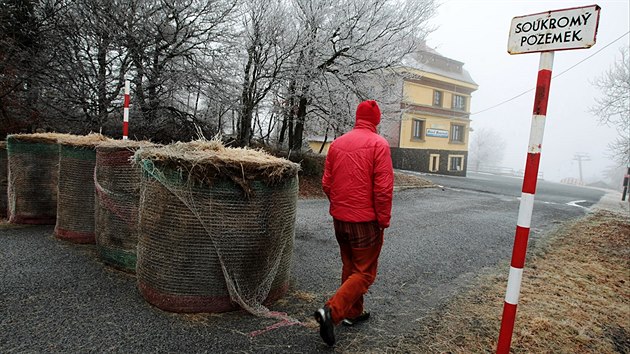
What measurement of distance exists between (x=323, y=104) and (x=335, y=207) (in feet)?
A: 40.7

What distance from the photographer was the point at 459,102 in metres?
38.1

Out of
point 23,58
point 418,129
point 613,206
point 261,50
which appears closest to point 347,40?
point 261,50

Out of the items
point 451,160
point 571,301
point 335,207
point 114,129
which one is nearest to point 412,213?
point 571,301

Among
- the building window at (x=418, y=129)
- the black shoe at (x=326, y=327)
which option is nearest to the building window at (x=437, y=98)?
the building window at (x=418, y=129)

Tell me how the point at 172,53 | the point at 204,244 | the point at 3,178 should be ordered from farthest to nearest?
the point at 172,53 → the point at 3,178 → the point at 204,244

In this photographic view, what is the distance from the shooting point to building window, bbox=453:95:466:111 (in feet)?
122

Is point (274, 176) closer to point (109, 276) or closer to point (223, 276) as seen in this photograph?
point (223, 276)

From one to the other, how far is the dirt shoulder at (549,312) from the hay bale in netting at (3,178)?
21.5 ft

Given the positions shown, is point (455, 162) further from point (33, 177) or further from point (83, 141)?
point (83, 141)

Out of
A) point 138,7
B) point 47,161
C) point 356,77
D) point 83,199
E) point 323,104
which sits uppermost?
point 138,7

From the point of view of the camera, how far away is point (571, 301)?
4199 millimetres

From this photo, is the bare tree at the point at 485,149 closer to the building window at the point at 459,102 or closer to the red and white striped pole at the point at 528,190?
the building window at the point at 459,102

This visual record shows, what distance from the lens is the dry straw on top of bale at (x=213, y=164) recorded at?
3.08 meters

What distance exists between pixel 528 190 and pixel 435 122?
113ft
